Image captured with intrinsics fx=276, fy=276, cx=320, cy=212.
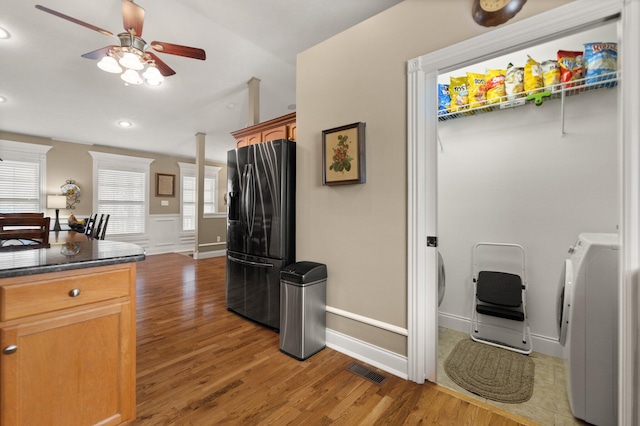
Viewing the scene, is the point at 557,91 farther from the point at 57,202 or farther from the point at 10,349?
the point at 57,202

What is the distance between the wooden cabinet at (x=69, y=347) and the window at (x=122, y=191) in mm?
6425

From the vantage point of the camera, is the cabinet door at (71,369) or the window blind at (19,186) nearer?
the cabinet door at (71,369)

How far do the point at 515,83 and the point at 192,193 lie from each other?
7.81 meters

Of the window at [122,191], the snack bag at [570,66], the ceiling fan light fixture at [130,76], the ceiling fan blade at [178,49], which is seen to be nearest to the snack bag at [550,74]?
the snack bag at [570,66]

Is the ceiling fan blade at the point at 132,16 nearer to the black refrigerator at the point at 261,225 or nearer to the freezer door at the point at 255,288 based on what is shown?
the black refrigerator at the point at 261,225

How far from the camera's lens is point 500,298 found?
Result: 7.55 ft

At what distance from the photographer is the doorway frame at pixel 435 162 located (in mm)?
1227

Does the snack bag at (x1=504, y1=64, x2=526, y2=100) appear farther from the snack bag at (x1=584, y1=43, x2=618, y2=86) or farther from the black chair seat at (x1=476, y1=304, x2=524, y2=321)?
the black chair seat at (x1=476, y1=304, x2=524, y2=321)

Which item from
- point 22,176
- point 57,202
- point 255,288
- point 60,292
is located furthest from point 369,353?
point 22,176

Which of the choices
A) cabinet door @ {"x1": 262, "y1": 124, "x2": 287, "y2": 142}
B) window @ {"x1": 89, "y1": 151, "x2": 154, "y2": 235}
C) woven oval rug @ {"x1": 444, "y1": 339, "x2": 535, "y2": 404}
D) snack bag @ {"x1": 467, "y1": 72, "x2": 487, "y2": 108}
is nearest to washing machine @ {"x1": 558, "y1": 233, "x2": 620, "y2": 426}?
woven oval rug @ {"x1": 444, "y1": 339, "x2": 535, "y2": 404}

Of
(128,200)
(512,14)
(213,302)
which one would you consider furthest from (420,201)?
(128,200)

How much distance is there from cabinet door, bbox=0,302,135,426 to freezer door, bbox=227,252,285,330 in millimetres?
1286

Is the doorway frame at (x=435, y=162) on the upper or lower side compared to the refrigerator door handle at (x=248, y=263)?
upper

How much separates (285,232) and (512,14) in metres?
2.13
